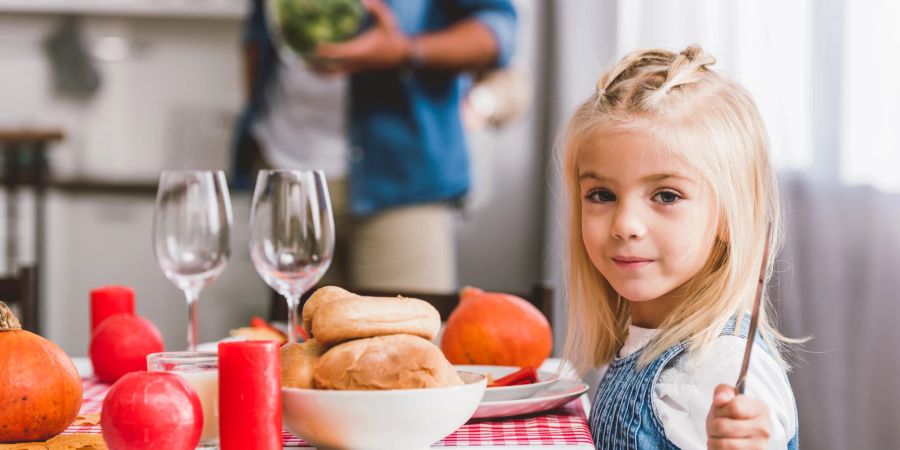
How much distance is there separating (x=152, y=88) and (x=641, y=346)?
290 centimetres

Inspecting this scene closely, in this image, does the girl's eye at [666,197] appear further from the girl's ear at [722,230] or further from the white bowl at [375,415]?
the white bowl at [375,415]

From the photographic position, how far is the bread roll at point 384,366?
711 millimetres

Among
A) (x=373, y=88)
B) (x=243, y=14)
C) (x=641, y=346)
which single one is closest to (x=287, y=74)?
(x=373, y=88)

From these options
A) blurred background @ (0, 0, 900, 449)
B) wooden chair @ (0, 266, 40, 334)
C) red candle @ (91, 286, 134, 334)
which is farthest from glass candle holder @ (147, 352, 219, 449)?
blurred background @ (0, 0, 900, 449)

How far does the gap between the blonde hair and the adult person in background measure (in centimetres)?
104

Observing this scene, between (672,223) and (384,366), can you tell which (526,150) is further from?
(384,366)

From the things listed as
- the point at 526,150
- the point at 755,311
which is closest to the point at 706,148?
the point at 755,311

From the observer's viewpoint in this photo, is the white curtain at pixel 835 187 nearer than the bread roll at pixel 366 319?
No

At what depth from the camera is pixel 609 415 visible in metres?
1.01

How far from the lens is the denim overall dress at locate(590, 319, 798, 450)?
943mm

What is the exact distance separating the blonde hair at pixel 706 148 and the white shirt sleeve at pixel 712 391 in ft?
0.08

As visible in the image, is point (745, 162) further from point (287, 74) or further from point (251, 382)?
point (287, 74)

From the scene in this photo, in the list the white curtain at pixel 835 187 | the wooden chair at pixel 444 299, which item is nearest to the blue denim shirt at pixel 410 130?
the white curtain at pixel 835 187

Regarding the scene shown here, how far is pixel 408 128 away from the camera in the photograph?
2.23 m
